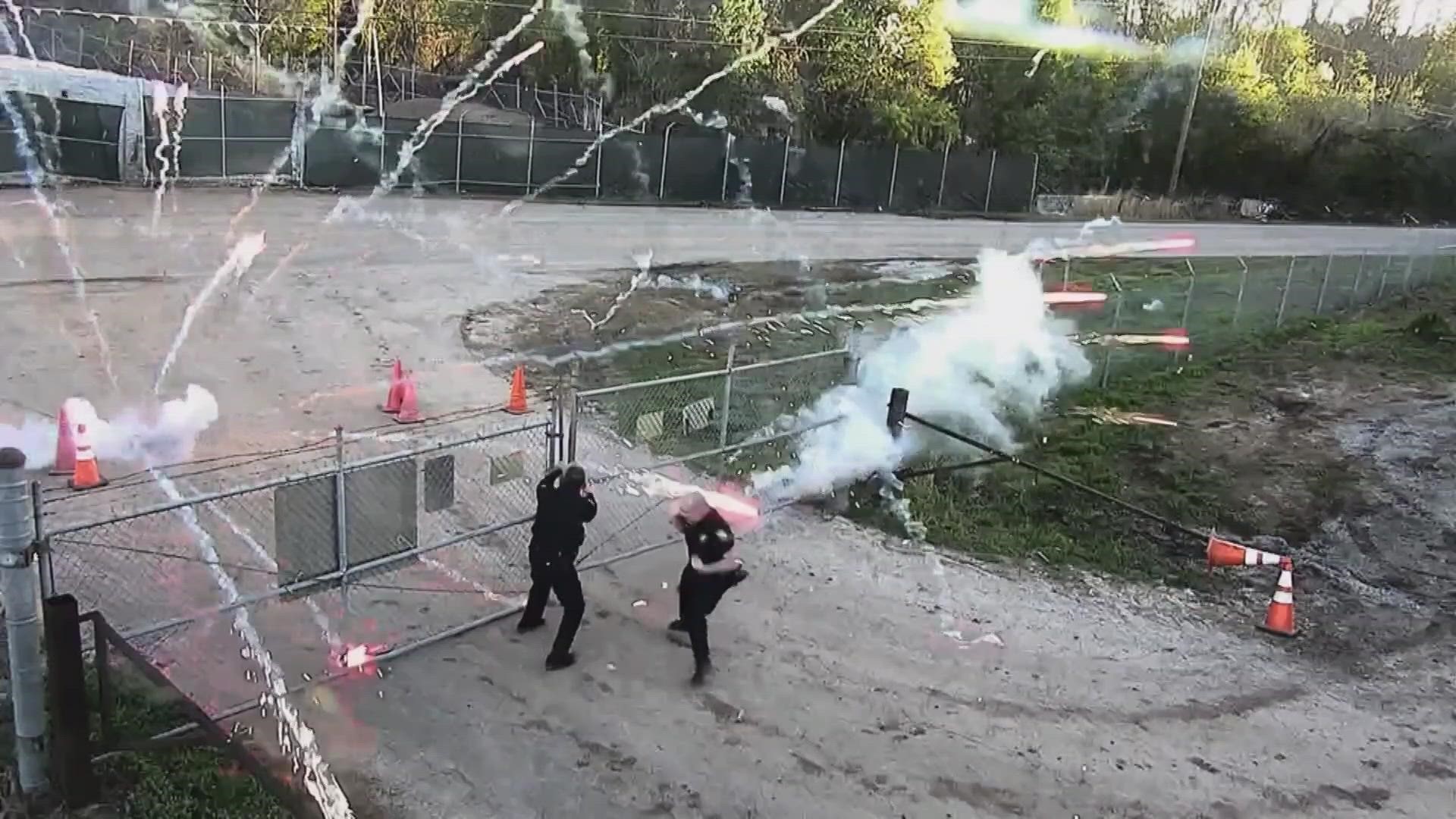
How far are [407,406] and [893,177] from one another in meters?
32.1

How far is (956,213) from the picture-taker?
4234cm

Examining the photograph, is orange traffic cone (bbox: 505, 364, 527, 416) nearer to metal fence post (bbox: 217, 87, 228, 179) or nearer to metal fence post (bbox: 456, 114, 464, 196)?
metal fence post (bbox: 217, 87, 228, 179)

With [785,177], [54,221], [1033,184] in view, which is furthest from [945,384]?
[1033,184]

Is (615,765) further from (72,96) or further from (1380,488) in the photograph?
(72,96)

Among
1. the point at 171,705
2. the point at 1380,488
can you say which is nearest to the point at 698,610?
the point at 171,705

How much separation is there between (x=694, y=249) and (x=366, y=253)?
7679 millimetres

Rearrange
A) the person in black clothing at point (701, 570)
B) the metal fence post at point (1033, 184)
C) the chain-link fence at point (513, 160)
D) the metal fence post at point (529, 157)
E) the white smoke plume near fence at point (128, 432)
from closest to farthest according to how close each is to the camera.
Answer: the person in black clothing at point (701, 570) → the white smoke plume near fence at point (128, 432) → the chain-link fence at point (513, 160) → the metal fence post at point (529, 157) → the metal fence post at point (1033, 184)

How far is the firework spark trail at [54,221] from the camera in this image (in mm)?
14212

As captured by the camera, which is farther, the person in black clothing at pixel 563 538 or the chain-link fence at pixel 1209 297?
the chain-link fence at pixel 1209 297

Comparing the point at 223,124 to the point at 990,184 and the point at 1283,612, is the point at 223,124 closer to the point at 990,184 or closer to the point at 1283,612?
the point at 990,184

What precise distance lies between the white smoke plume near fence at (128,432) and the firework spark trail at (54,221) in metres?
1.11

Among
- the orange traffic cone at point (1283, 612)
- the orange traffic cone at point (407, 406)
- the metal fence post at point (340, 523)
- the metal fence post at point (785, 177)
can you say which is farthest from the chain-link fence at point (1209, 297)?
the metal fence post at point (785, 177)

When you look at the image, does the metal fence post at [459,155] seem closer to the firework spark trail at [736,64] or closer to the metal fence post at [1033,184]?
the firework spark trail at [736,64]

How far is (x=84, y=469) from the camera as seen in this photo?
1005 centimetres
